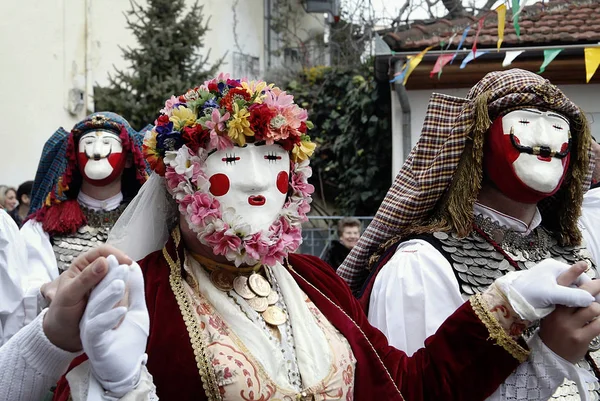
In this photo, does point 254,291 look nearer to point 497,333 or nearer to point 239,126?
point 239,126

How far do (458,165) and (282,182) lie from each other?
102cm

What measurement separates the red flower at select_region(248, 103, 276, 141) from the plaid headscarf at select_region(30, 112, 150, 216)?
2.84 meters

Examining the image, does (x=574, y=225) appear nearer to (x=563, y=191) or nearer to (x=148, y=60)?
(x=563, y=191)

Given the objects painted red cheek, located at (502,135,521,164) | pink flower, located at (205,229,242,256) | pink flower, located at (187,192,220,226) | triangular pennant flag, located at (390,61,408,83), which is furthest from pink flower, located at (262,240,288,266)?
triangular pennant flag, located at (390,61,408,83)

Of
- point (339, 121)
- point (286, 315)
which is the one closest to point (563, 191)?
point (286, 315)

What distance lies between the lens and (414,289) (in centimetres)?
325

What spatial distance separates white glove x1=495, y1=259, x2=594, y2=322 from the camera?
2.57 m

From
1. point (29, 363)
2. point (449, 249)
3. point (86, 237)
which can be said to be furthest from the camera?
point (86, 237)

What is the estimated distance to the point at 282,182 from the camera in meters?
2.88

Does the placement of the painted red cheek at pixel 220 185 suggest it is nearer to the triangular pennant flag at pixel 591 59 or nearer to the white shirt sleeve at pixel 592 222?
the white shirt sleeve at pixel 592 222

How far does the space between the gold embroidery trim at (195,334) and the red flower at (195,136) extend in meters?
0.39

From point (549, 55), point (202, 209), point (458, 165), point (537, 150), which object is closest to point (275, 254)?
point (202, 209)

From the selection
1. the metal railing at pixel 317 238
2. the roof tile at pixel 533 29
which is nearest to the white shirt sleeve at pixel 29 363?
the roof tile at pixel 533 29

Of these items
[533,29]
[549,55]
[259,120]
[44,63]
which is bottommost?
[259,120]
